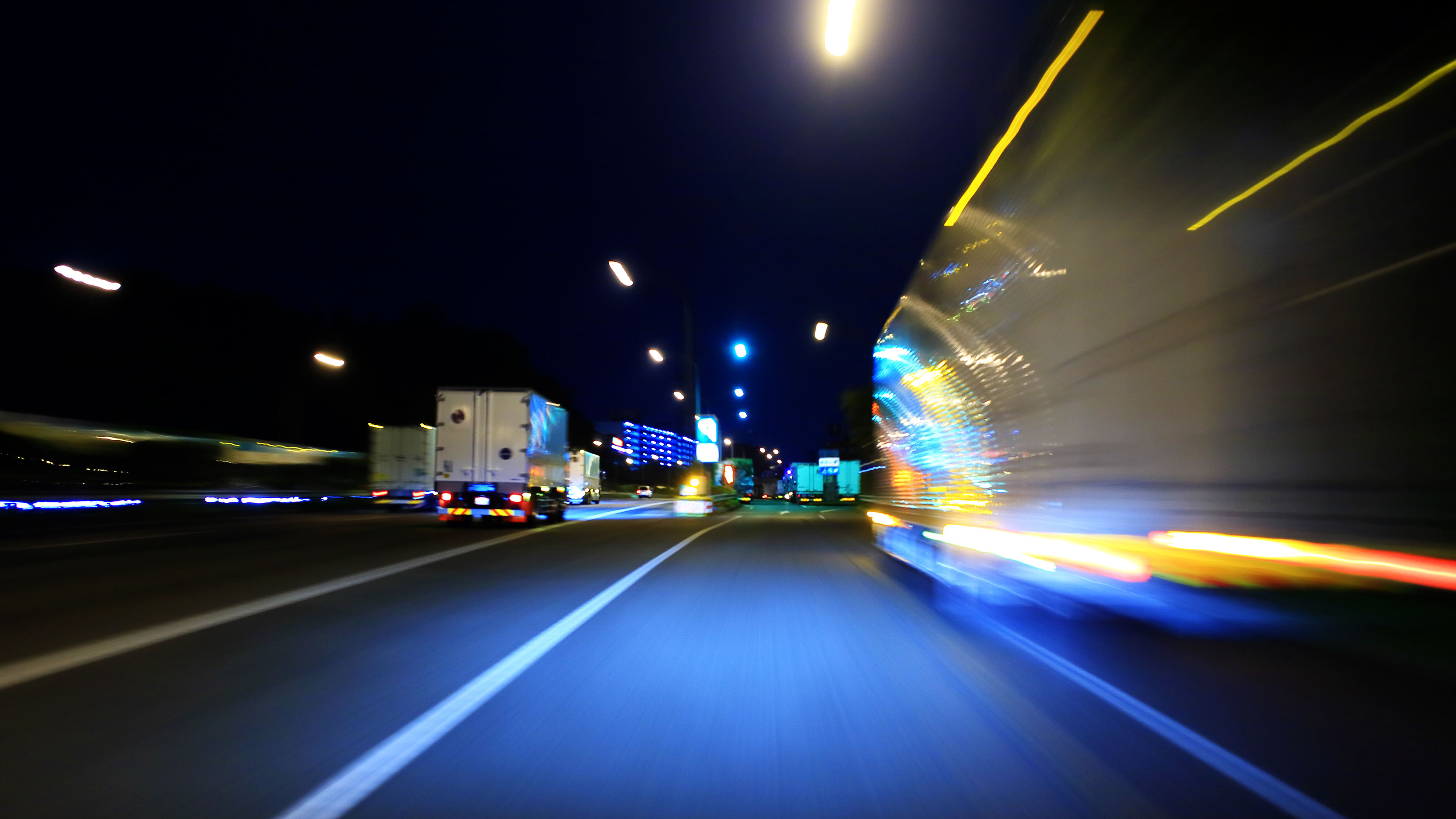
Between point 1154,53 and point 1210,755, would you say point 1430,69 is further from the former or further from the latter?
point 1210,755

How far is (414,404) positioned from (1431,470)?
84994 millimetres

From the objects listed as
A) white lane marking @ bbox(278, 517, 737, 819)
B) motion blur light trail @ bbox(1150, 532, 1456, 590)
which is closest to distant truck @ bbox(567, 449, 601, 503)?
white lane marking @ bbox(278, 517, 737, 819)

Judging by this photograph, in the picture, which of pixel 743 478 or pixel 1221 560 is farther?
pixel 743 478

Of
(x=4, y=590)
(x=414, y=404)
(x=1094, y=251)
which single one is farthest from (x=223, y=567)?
(x=414, y=404)

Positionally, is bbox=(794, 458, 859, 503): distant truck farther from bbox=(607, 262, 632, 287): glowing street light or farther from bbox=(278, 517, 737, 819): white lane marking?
bbox=(278, 517, 737, 819): white lane marking

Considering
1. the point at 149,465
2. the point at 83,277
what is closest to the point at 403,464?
the point at 149,465

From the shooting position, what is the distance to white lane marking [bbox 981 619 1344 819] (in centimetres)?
405

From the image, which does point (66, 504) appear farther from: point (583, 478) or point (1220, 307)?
point (1220, 307)

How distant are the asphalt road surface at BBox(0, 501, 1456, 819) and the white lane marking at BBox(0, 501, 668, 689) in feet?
0.16

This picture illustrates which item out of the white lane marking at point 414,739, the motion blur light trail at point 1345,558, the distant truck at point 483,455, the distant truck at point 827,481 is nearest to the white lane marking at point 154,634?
the white lane marking at point 414,739

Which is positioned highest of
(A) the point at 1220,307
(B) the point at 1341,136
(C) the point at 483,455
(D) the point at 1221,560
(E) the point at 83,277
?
(E) the point at 83,277

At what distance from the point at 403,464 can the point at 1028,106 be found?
120 feet

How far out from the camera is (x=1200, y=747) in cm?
492

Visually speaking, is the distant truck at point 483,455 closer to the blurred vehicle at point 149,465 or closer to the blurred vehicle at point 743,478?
the blurred vehicle at point 149,465
